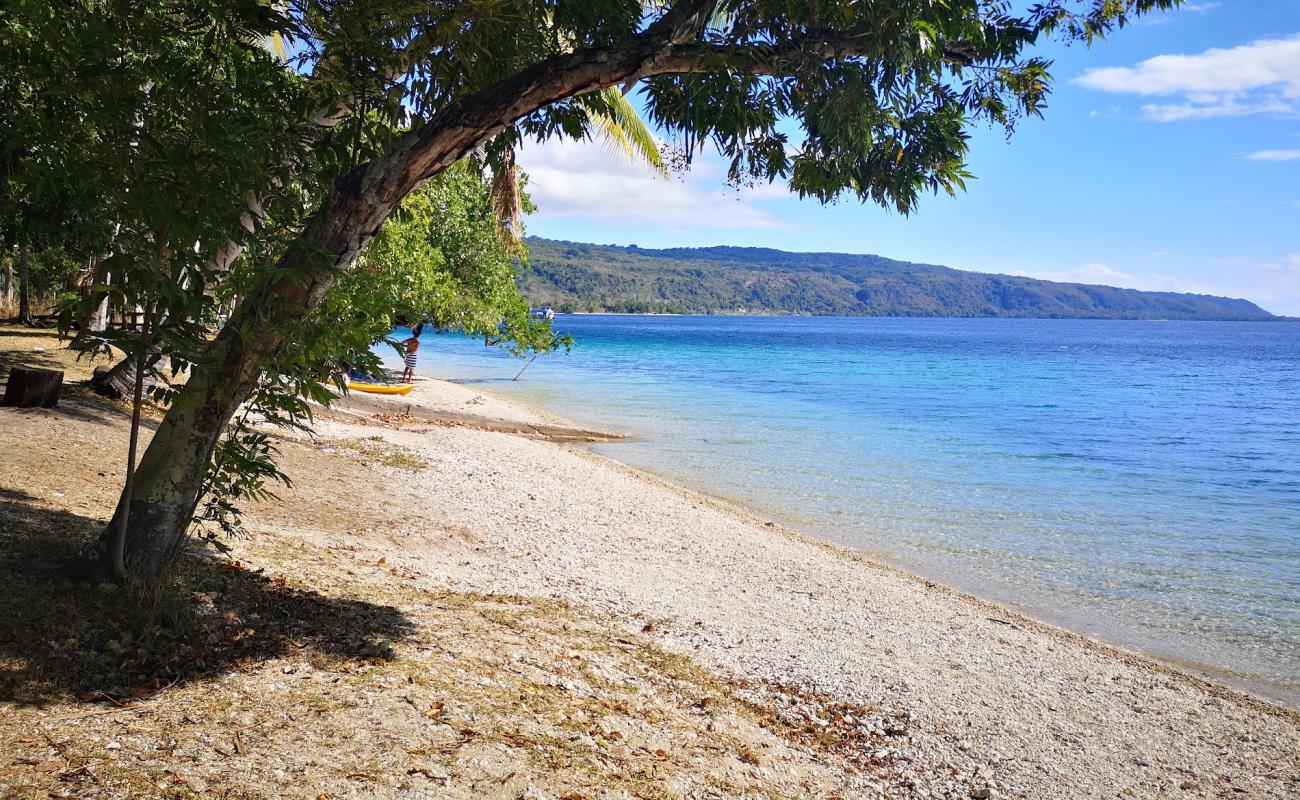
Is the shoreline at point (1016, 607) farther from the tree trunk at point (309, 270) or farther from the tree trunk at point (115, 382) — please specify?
the tree trunk at point (115, 382)

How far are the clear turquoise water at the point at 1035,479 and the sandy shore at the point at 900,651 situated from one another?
1.37m

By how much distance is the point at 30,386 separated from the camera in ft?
30.3

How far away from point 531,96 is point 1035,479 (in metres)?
16.6

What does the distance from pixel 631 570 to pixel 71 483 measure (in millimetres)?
4874

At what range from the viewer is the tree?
4.51 m

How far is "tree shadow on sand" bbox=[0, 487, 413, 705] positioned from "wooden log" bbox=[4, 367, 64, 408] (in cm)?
428

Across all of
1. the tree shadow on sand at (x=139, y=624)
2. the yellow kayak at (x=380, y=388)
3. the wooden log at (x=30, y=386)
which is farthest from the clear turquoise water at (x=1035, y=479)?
the wooden log at (x=30, y=386)

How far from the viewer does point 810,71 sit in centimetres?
551

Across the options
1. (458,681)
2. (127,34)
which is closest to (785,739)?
(458,681)

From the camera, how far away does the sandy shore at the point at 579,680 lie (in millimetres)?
3758

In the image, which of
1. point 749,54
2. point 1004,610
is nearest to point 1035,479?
point 1004,610

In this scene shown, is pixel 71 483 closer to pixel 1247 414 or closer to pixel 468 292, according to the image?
pixel 468 292

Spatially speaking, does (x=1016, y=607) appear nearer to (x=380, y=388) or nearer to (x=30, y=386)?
(x=30, y=386)

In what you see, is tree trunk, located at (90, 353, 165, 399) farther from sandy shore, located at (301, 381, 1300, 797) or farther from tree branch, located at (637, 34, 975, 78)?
tree branch, located at (637, 34, 975, 78)
